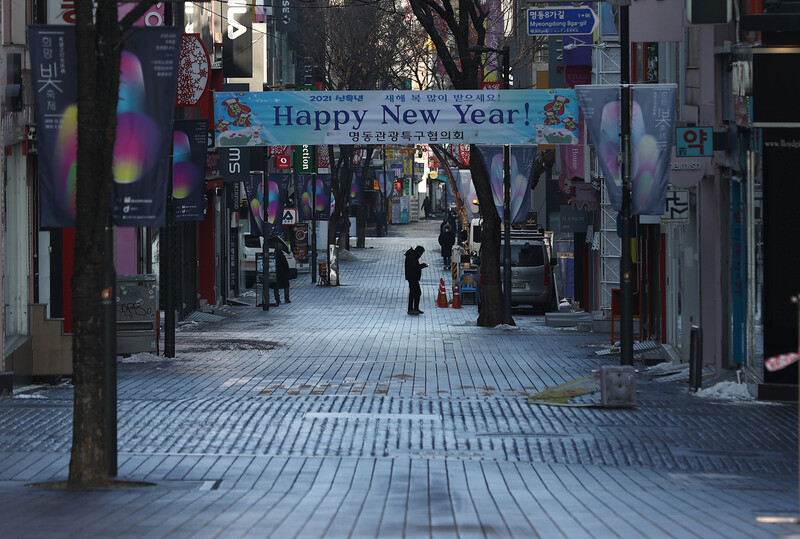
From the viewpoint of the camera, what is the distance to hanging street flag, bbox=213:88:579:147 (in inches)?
1041

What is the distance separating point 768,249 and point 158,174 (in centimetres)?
886

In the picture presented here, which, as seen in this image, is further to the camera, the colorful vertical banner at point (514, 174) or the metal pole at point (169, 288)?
the colorful vertical banner at point (514, 174)

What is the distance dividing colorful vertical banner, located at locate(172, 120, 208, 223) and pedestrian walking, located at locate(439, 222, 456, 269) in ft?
106

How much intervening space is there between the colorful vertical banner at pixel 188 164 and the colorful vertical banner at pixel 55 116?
13.3 m

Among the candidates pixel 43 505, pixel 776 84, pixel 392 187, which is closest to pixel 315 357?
pixel 776 84

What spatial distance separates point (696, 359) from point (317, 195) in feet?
119

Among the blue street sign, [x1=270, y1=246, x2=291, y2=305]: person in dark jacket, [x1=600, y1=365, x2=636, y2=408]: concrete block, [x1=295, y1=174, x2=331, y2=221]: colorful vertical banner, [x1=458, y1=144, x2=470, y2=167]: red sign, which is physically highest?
the blue street sign

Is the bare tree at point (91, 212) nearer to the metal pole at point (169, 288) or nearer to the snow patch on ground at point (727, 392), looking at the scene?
the snow patch on ground at point (727, 392)

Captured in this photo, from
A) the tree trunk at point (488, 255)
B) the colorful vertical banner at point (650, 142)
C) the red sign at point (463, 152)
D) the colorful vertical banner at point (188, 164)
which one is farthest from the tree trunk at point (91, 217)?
the red sign at point (463, 152)

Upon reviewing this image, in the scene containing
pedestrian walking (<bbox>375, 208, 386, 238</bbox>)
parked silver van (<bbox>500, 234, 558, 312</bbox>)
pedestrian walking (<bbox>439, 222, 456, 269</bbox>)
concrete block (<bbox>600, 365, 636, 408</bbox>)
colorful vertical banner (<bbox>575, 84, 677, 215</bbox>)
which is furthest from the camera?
pedestrian walking (<bbox>375, 208, 386, 238</bbox>)

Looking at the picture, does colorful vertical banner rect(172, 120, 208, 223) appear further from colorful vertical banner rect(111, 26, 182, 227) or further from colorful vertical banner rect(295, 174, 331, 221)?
colorful vertical banner rect(295, 174, 331, 221)

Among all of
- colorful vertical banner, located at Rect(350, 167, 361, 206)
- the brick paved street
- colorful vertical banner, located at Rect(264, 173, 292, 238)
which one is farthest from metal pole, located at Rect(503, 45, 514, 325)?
colorful vertical banner, located at Rect(350, 167, 361, 206)

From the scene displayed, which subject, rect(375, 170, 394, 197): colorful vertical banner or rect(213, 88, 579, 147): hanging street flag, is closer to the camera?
rect(213, 88, 579, 147): hanging street flag

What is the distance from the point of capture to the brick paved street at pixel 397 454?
9766mm
